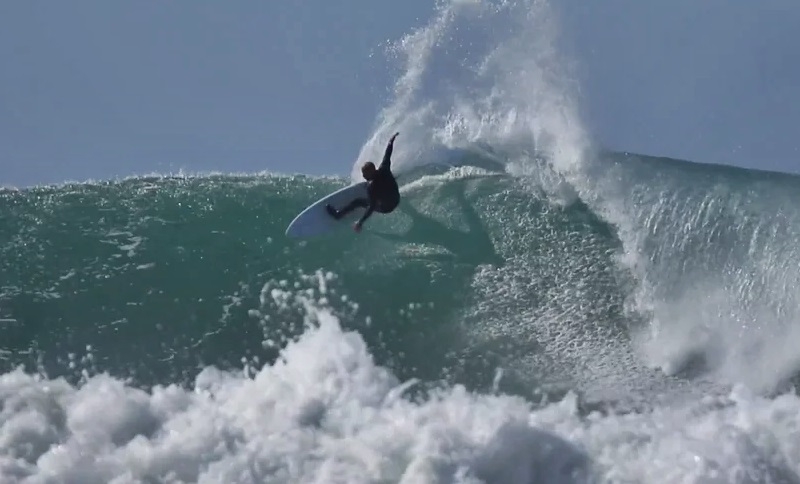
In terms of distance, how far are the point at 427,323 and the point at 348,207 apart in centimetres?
187

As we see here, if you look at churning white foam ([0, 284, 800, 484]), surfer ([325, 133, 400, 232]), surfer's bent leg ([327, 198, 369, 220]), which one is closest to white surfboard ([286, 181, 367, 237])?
surfer's bent leg ([327, 198, 369, 220])

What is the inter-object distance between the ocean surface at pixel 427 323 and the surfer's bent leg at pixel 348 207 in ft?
0.94

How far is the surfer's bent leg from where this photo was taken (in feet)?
30.6

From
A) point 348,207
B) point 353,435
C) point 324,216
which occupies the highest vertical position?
point 348,207

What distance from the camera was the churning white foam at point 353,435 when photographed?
19.0ft

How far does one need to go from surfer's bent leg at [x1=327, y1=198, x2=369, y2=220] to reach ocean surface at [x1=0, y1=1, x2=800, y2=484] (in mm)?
287

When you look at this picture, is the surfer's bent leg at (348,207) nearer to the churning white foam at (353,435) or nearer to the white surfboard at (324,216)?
the white surfboard at (324,216)

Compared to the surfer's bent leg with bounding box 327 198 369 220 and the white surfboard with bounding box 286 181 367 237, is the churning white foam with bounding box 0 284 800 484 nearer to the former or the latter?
the white surfboard with bounding box 286 181 367 237

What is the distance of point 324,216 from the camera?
9289mm

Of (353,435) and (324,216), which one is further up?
(324,216)

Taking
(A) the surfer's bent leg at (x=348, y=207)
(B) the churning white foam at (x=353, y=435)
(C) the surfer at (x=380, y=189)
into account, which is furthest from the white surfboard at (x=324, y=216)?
(B) the churning white foam at (x=353, y=435)

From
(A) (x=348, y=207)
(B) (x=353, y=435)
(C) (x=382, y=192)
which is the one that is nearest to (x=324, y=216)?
(A) (x=348, y=207)

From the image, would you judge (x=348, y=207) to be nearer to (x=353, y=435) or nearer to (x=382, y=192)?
(x=382, y=192)

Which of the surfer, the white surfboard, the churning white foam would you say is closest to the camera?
the churning white foam
